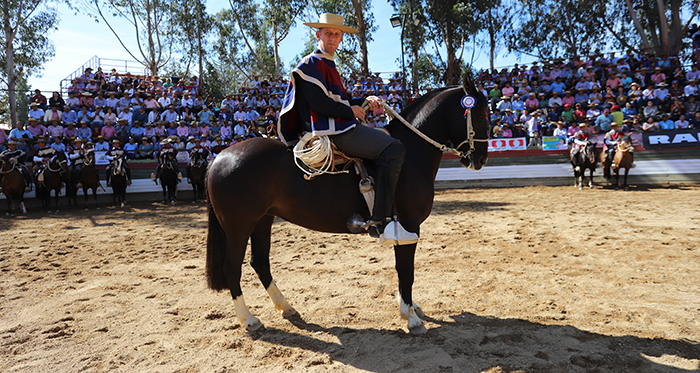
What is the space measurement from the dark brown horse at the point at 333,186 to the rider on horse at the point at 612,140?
1329cm

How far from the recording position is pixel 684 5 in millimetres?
26547

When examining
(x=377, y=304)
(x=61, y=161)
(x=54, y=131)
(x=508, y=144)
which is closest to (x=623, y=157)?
(x=508, y=144)

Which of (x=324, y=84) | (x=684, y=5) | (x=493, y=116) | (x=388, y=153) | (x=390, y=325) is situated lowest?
(x=390, y=325)

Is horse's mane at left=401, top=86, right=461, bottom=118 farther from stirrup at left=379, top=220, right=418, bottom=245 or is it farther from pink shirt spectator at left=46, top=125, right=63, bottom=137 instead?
pink shirt spectator at left=46, top=125, right=63, bottom=137

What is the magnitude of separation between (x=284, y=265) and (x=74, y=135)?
1423 cm

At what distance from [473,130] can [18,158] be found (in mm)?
15380

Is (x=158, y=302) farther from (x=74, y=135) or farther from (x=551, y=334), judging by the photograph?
(x=74, y=135)

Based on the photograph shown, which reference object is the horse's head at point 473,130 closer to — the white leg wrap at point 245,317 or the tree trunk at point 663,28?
the white leg wrap at point 245,317

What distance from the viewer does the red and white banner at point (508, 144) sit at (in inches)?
627

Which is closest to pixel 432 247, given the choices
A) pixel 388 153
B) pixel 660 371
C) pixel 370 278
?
pixel 370 278

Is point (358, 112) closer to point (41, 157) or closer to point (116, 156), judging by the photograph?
point (116, 156)

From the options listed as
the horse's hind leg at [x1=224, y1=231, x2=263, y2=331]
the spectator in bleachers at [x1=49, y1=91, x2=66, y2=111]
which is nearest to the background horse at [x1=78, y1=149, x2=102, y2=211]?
the spectator in bleachers at [x1=49, y1=91, x2=66, y2=111]

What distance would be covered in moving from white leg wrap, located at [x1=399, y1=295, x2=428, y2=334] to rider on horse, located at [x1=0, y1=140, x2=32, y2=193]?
1444cm

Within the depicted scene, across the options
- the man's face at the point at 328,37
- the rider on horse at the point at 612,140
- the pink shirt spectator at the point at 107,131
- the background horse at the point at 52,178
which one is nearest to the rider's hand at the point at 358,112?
the man's face at the point at 328,37
